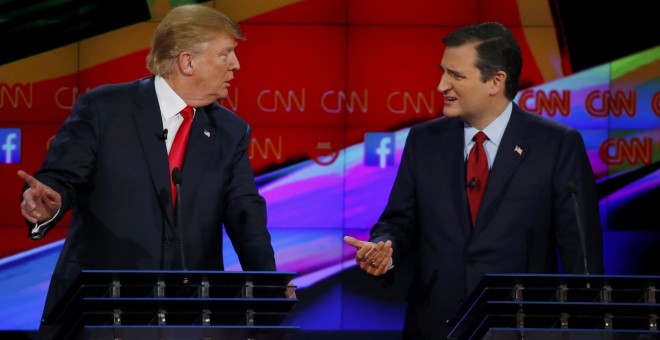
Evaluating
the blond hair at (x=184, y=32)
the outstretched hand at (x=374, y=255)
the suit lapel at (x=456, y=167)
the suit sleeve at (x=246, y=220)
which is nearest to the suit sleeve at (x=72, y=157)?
the blond hair at (x=184, y=32)

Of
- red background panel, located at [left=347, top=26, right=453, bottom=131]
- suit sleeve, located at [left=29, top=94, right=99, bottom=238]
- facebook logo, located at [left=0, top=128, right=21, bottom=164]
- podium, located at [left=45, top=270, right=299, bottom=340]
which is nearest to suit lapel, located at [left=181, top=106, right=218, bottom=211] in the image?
suit sleeve, located at [left=29, top=94, right=99, bottom=238]

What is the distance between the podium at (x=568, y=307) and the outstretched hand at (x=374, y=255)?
607 millimetres

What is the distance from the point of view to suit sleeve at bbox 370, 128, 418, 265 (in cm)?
313

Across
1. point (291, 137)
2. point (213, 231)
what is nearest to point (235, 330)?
point (213, 231)

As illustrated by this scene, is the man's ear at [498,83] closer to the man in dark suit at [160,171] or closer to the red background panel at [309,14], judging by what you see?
the man in dark suit at [160,171]

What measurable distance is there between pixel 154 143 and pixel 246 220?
0.36m

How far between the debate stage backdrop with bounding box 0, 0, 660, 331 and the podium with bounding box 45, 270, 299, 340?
4813 mm

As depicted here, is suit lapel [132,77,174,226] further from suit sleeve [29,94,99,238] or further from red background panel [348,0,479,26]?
red background panel [348,0,479,26]

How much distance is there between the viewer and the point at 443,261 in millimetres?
3033

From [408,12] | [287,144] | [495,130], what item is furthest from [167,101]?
[408,12]

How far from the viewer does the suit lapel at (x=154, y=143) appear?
113 inches

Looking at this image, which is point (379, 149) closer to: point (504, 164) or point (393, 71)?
point (393, 71)

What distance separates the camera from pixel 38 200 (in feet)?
8.33

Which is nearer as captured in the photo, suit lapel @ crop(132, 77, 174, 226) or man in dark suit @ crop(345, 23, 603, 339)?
suit lapel @ crop(132, 77, 174, 226)
